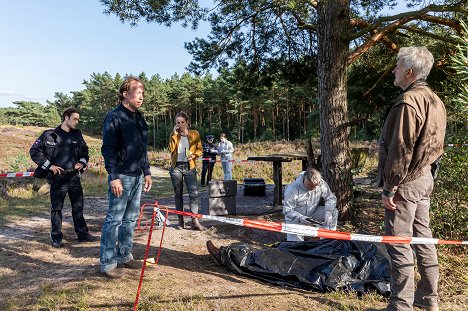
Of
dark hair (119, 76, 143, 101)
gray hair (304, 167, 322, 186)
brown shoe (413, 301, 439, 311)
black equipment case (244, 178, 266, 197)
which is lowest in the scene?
black equipment case (244, 178, 266, 197)

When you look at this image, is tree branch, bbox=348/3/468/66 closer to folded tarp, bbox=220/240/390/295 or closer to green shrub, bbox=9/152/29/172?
folded tarp, bbox=220/240/390/295

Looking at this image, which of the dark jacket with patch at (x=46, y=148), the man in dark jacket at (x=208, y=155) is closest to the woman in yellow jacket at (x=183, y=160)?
the dark jacket with patch at (x=46, y=148)

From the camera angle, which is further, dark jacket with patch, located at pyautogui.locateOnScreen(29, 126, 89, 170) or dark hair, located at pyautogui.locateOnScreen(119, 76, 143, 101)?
dark jacket with patch, located at pyautogui.locateOnScreen(29, 126, 89, 170)

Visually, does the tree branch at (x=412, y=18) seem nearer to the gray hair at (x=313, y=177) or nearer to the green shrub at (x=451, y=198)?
the green shrub at (x=451, y=198)

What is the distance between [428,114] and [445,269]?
2009 mm

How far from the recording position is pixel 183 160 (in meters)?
5.93

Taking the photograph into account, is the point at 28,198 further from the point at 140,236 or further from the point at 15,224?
the point at 140,236

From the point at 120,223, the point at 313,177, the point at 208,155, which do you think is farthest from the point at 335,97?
the point at 208,155

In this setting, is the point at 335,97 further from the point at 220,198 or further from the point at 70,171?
the point at 70,171

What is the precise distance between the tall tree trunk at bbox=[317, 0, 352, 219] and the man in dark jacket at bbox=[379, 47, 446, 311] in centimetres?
310

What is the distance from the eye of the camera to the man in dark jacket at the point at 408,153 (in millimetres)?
2615

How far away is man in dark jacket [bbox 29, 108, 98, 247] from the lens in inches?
196

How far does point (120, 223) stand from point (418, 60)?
3.09m

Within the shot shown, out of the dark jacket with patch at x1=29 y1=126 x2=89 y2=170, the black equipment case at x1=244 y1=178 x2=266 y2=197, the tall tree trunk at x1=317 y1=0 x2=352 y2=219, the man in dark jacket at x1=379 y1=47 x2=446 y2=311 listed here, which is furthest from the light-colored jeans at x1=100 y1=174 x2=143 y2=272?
the black equipment case at x1=244 y1=178 x2=266 y2=197
